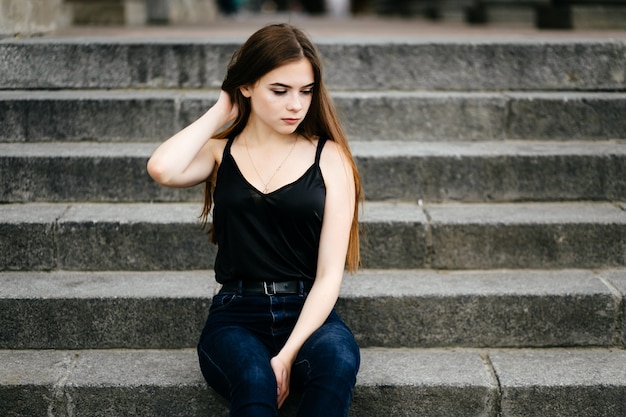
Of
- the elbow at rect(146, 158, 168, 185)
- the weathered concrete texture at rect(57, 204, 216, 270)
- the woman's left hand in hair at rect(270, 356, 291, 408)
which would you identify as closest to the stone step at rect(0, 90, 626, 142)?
the weathered concrete texture at rect(57, 204, 216, 270)

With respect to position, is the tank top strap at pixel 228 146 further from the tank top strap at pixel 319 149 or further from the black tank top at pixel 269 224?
the tank top strap at pixel 319 149

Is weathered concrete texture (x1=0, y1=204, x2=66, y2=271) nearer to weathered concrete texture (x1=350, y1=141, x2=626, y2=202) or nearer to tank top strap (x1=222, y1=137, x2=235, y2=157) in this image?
tank top strap (x1=222, y1=137, x2=235, y2=157)

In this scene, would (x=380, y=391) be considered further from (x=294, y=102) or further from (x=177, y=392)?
(x=294, y=102)

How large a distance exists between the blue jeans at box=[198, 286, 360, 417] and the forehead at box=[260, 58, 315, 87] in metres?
0.80

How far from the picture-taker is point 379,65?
182 inches

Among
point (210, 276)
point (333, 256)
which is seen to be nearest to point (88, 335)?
point (210, 276)

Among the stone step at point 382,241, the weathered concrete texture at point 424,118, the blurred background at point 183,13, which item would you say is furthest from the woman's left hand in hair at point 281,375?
the blurred background at point 183,13

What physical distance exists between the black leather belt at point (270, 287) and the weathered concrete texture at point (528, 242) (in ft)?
3.43

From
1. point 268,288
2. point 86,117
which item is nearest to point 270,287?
point 268,288

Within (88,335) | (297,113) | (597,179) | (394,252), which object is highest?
(297,113)

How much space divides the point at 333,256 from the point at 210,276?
97cm

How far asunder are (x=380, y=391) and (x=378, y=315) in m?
0.42

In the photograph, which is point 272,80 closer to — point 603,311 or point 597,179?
point 603,311

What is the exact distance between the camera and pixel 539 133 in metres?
4.39
